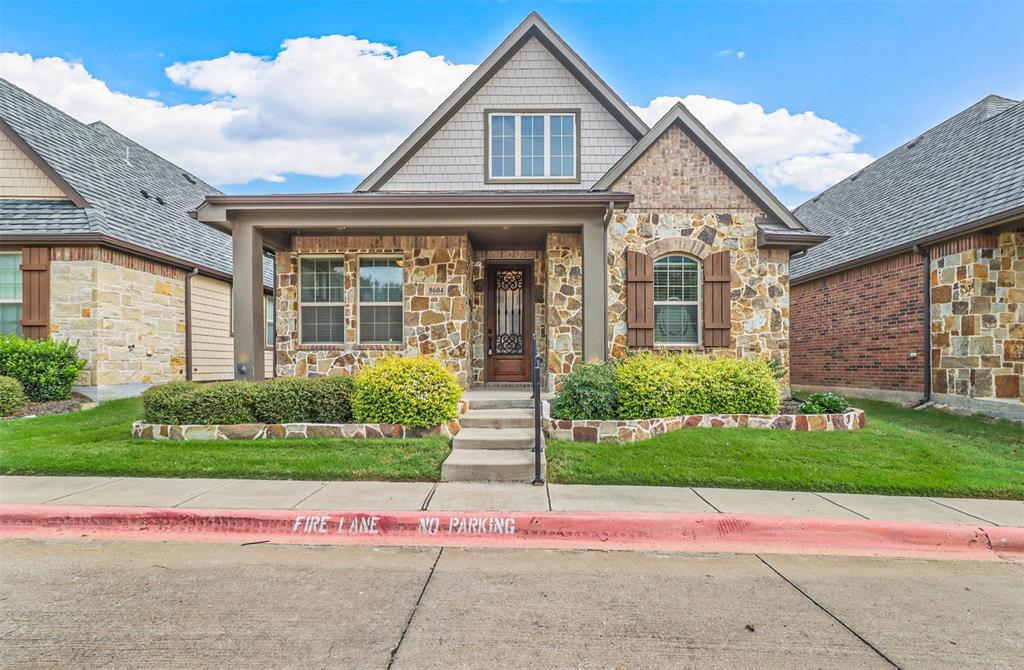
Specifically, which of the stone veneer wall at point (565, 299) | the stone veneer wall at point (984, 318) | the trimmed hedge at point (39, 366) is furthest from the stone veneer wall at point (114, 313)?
the stone veneer wall at point (984, 318)

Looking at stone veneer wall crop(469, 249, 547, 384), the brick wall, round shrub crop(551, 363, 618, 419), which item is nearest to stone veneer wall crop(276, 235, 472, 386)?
stone veneer wall crop(469, 249, 547, 384)

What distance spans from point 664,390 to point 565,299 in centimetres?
336

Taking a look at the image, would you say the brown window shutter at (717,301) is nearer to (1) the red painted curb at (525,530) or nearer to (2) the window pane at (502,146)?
(2) the window pane at (502,146)

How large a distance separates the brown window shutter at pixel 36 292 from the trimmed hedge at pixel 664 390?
10.4m

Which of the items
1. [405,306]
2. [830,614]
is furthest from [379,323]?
[830,614]

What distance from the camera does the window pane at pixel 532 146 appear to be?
11.5 metres

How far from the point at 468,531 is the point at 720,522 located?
7.22 ft

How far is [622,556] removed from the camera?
13.2ft

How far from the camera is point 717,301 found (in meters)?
9.79

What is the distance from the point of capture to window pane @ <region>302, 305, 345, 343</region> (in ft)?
33.6

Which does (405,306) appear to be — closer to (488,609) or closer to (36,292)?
(36,292)

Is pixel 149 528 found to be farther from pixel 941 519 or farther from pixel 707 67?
pixel 707 67

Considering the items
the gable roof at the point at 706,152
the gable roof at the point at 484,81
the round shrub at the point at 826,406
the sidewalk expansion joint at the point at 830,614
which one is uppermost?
the gable roof at the point at 484,81

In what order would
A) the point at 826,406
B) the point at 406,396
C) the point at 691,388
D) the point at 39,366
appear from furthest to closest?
the point at 39,366 < the point at 826,406 < the point at 691,388 < the point at 406,396
